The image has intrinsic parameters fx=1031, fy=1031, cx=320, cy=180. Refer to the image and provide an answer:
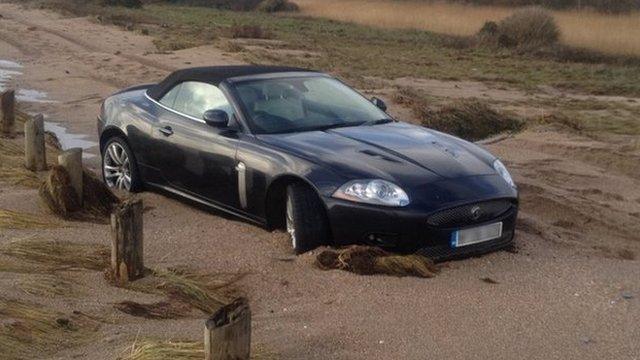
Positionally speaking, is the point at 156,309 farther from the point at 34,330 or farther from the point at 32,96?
the point at 32,96

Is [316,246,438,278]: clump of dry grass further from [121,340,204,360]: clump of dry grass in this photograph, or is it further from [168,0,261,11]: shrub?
[168,0,261,11]: shrub

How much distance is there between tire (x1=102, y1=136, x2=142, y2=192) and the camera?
9.71 meters

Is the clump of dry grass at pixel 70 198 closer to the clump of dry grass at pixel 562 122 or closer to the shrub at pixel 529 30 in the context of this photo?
the clump of dry grass at pixel 562 122

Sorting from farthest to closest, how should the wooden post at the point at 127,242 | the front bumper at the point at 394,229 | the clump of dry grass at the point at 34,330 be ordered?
the front bumper at the point at 394,229 < the wooden post at the point at 127,242 < the clump of dry grass at the point at 34,330

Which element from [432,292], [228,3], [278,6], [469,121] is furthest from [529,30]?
[228,3]

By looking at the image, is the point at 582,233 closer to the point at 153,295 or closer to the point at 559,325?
the point at 559,325

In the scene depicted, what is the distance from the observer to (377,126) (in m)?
8.77

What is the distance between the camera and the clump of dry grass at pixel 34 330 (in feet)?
17.6

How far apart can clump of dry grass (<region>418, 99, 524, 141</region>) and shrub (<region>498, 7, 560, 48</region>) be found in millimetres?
19139

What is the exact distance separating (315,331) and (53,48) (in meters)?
23.5

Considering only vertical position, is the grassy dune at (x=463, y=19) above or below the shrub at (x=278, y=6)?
above

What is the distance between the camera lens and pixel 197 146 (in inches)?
345

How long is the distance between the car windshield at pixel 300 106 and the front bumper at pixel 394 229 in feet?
4.49

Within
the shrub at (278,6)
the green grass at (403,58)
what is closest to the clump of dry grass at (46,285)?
the green grass at (403,58)
